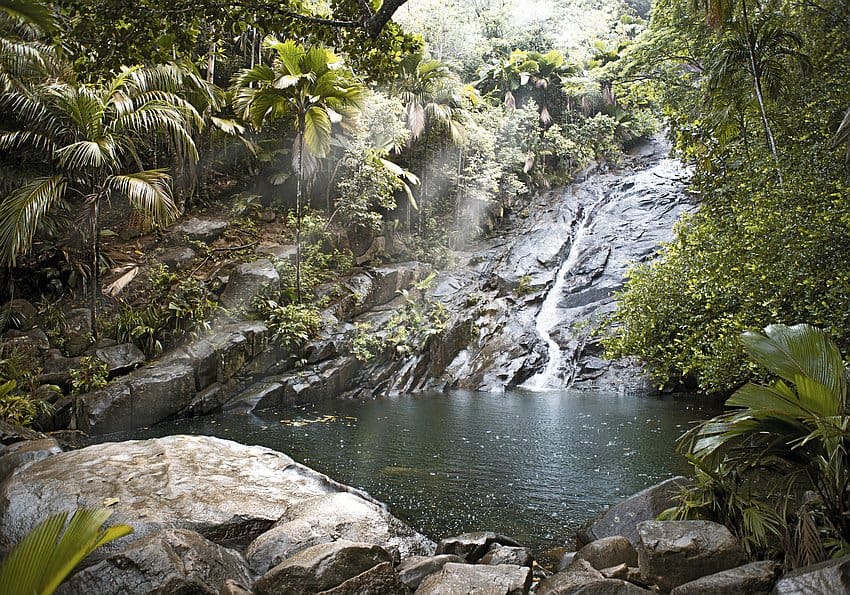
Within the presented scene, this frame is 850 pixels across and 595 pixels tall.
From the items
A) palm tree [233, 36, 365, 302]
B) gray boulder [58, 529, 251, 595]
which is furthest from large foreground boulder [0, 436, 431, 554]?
palm tree [233, 36, 365, 302]

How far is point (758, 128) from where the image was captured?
30.7 feet

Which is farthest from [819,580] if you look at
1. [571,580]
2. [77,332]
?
[77,332]

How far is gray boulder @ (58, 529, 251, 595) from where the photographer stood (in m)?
3.20

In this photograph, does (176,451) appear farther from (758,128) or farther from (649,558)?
(758,128)

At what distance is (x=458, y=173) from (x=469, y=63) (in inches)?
350

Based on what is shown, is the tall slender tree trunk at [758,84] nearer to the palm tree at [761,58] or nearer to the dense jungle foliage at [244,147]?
the palm tree at [761,58]

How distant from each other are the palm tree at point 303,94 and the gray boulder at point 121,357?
4415mm

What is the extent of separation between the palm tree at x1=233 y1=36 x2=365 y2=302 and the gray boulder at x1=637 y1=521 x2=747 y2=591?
1229 cm

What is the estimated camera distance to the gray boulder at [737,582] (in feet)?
10.1

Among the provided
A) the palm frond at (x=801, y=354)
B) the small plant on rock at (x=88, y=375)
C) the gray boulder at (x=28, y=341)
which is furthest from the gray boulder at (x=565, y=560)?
the gray boulder at (x=28, y=341)

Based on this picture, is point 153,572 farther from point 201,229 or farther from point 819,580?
point 201,229

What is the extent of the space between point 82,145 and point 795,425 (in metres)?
12.5

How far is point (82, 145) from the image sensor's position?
11141 mm

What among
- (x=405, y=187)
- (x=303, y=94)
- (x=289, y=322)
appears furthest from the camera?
(x=405, y=187)
